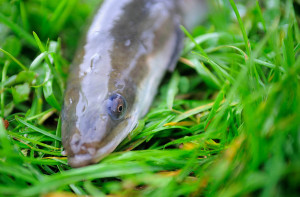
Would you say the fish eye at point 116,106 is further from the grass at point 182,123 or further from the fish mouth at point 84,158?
the fish mouth at point 84,158

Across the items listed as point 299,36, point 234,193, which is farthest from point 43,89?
point 299,36

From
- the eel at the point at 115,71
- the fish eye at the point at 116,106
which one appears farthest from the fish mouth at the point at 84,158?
the fish eye at the point at 116,106

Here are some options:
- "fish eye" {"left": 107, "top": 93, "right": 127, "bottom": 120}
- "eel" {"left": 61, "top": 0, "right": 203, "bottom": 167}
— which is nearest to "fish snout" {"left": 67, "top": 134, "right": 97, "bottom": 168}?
"eel" {"left": 61, "top": 0, "right": 203, "bottom": 167}

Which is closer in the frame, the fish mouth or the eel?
the fish mouth

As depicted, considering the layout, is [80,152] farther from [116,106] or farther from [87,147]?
[116,106]

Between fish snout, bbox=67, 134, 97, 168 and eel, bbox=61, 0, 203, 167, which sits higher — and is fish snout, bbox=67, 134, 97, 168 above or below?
below

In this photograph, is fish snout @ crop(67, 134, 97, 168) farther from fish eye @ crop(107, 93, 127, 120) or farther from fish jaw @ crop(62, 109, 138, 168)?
fish eye @ crop(107, 93, 127, 120)

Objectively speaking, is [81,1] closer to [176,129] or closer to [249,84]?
[176,129]
